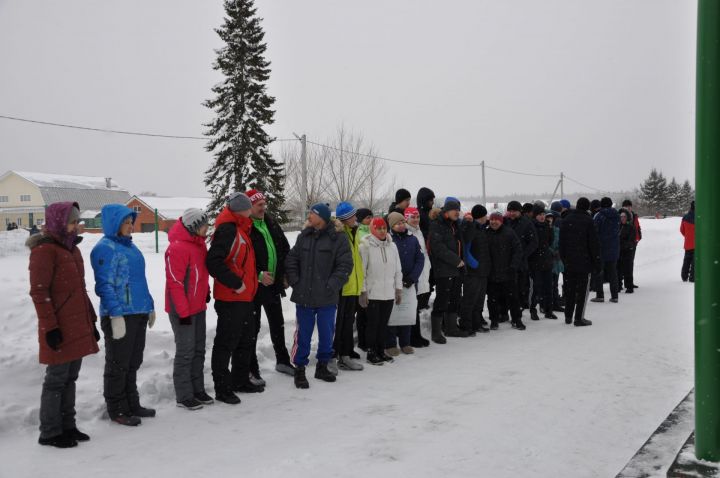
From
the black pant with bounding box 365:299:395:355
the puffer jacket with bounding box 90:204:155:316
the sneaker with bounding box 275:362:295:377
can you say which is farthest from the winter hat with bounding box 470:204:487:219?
the puffer jacket with bounding box 90:204:155:316

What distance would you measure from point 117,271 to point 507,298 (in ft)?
23.8

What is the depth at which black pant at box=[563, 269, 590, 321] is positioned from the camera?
10.3 metres

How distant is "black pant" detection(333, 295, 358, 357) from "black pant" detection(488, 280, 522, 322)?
12.4ft

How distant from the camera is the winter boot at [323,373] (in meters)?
6.79

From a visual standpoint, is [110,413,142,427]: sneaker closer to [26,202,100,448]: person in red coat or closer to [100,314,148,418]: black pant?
[100,314,148,418]: black pant

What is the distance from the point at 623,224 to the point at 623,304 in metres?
2.81

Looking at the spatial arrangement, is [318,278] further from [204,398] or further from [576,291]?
[576,291]

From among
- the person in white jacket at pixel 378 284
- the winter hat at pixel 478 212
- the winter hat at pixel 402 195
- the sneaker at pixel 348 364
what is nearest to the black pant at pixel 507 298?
the winter hat at pixel 478 212

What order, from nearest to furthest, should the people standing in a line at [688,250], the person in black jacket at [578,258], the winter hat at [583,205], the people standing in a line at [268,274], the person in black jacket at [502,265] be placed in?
the people standing in a line at [268,274]
the person in black jacket at [502,265]
the person in black jacket at [578,258]
the winter hat at [583,205]
the people standing in a line at [688,250]

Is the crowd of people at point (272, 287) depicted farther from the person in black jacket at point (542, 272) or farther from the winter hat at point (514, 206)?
the person in black jacket at point (542, 272)

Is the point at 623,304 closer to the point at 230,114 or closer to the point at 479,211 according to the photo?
the point at 479,211

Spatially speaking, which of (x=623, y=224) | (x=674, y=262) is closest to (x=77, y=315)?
(x=623, y=224)

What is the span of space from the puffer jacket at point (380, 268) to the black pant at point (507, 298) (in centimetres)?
309

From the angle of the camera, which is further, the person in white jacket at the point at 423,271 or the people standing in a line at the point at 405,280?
the person in white jacket at the point at 423,271
